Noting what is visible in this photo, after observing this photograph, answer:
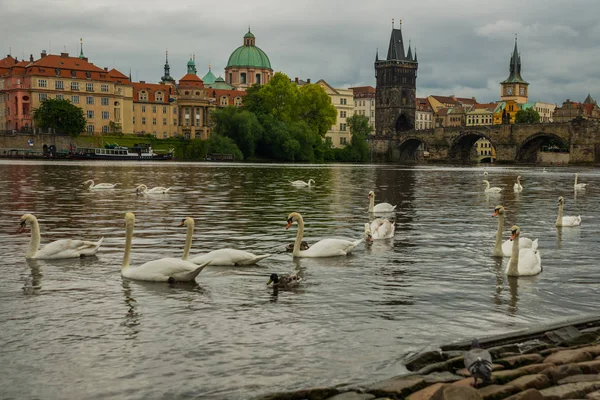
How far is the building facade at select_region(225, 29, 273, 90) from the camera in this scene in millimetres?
173500

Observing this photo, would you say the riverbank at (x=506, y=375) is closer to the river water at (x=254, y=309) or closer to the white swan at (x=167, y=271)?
the river water at (x=254, y=309)

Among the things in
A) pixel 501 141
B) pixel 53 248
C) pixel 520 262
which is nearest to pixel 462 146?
pixel 501 141

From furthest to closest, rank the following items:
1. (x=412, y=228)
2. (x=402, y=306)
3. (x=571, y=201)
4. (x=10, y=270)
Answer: (x=571, y=201) < (x=412, y=228) < (x=10, y=270) < (x=402, y=306)

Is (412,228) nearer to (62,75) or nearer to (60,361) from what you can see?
(60,361)

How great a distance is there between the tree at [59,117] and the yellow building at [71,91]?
5.03m

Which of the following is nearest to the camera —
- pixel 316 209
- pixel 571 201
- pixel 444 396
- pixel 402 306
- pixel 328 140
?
pixel 444 396

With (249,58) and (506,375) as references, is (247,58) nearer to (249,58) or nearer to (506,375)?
(249,58)

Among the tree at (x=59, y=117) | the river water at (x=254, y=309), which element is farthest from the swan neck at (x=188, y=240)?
the tree at (x=59, y=117)

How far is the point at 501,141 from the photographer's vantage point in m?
135

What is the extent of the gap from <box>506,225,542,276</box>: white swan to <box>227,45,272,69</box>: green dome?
545ft

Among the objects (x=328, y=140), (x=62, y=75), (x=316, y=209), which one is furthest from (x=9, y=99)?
(x=316, y=209)

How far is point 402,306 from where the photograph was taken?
9.91 m

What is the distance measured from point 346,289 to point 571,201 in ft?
76.6

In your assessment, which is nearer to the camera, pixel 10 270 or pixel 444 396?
pixel 444 396
